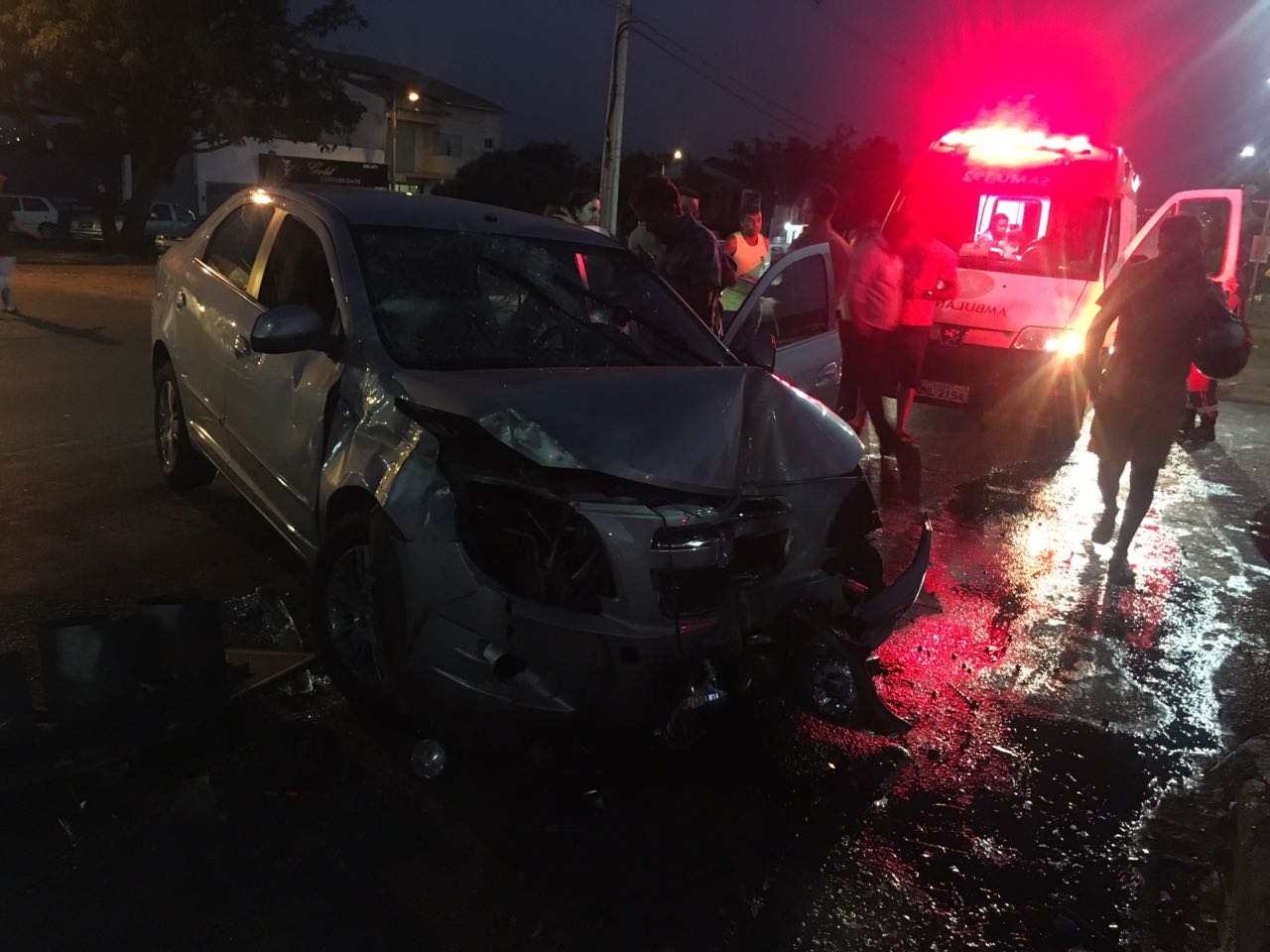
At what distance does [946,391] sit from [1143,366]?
13.6ft

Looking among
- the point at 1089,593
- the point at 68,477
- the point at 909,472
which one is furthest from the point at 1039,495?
the point at 68,477

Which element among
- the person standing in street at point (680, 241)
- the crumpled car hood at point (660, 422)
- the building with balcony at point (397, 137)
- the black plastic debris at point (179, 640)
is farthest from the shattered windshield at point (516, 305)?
the building with balcony at point (397, 137)

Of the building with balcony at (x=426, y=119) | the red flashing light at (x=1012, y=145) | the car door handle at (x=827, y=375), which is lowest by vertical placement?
the car door handle at (x=827, y=375)

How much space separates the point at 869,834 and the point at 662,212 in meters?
4.54

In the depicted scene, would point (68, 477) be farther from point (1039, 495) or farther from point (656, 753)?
point (1039, 495)

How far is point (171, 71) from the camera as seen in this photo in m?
25.6

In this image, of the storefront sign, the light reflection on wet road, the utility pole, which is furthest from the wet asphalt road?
the storefront sign

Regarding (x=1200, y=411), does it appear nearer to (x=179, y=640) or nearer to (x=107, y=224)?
(x=179, y=640)

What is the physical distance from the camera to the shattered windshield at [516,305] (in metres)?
3.81

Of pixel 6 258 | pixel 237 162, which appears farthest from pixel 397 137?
pixel 6 258

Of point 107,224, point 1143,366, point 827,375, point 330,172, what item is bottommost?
point 827,375

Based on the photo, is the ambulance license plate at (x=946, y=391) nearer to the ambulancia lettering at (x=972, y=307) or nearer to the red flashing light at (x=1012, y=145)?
the ambulancia lettering at (x=972, y=307)

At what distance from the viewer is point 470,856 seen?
9.25 feet

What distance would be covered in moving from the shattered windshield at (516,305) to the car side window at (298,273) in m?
0.21
